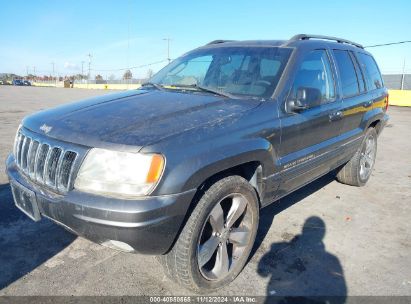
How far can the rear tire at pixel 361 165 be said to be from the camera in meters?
5.36

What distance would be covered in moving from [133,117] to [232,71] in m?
1.35

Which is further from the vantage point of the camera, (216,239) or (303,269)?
(303,269)

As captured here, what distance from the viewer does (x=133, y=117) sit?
2832mm

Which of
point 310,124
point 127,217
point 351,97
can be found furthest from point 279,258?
point 351,97

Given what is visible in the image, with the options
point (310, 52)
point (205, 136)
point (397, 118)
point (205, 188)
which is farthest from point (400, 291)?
point (397, 118)

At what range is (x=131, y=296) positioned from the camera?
2.81m

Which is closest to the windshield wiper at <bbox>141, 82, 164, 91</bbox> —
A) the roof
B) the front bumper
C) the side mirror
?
the roof

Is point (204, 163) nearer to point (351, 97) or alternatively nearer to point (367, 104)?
point (351, 97)

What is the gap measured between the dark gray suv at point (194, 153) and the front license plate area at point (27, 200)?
15mm

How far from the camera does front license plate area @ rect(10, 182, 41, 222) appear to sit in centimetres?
271

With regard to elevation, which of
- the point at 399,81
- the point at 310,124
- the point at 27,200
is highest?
the point at 399,81

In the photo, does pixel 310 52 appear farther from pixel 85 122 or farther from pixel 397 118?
pixel 397 118

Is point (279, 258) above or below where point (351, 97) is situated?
below

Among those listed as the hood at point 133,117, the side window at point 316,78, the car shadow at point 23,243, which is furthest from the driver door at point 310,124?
the car shadow at point 23,243
